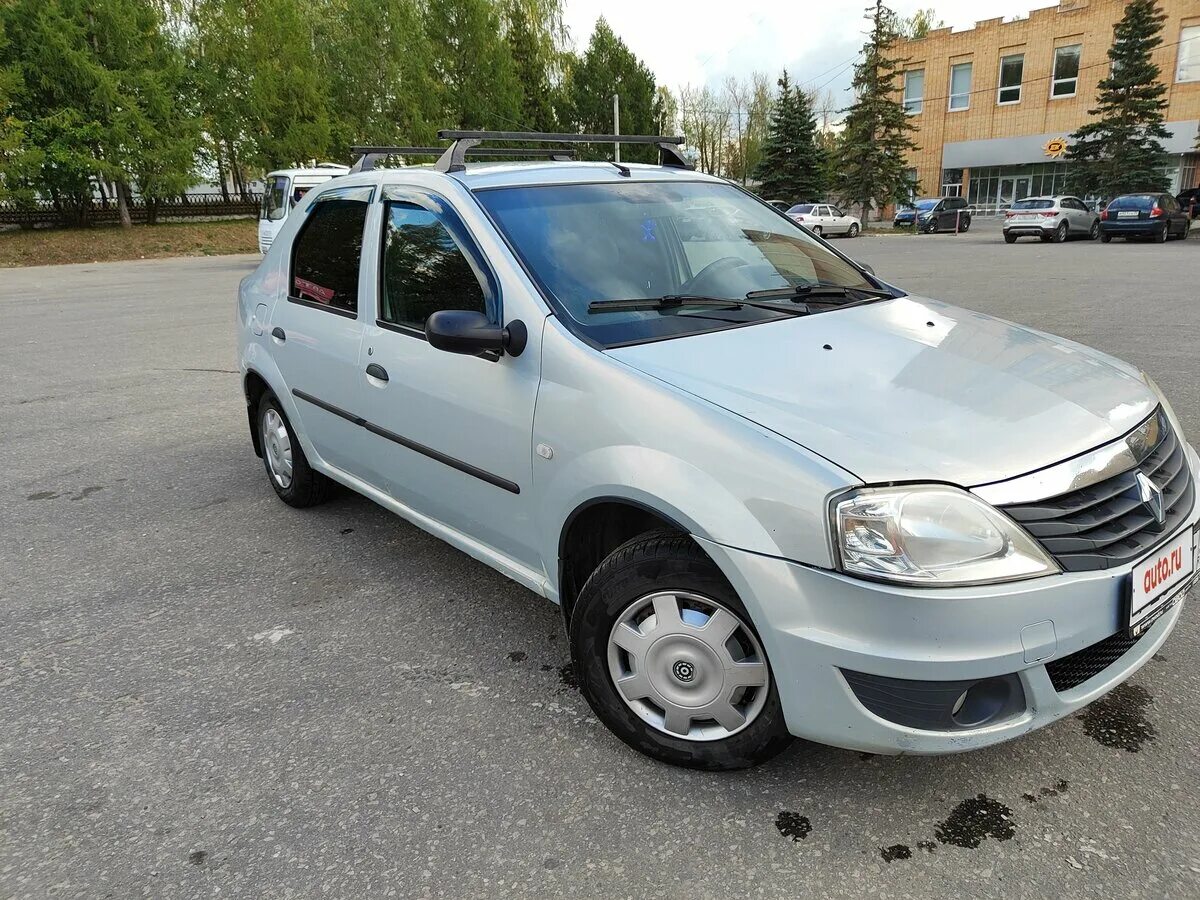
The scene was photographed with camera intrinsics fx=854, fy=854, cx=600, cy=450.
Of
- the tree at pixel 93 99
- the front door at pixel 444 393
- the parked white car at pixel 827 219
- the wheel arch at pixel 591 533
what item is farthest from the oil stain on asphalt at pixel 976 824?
the tree at pixel 93 99

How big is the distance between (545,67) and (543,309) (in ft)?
159

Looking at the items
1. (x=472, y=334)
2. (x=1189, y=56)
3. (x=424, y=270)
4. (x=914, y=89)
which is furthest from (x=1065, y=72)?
(x=472, y=334)

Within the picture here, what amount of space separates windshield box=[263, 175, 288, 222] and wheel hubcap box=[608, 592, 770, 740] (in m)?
18.3

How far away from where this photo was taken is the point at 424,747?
2.58 m

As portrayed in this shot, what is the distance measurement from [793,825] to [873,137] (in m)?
43.6

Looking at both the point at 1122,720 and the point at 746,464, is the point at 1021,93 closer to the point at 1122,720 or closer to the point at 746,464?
the point at 1122,720

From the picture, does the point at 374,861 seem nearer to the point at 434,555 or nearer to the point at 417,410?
the point at 417,410

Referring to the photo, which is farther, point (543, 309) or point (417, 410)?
point (417, 410)

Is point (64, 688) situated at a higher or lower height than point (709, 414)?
lower

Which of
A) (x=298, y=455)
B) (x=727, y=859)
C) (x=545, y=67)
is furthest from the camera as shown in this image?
(x=545, y=67)

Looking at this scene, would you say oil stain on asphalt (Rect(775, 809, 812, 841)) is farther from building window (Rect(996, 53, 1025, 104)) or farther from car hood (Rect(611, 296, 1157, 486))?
building window (Rect(996, 53, 1025, 104))

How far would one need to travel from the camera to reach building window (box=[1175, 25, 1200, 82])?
133ft

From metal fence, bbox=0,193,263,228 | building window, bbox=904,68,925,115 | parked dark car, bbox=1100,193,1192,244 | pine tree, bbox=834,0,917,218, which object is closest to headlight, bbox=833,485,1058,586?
parked dark car, bbox=1100,193,1192,244

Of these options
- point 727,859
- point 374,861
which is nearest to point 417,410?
point 374,861
